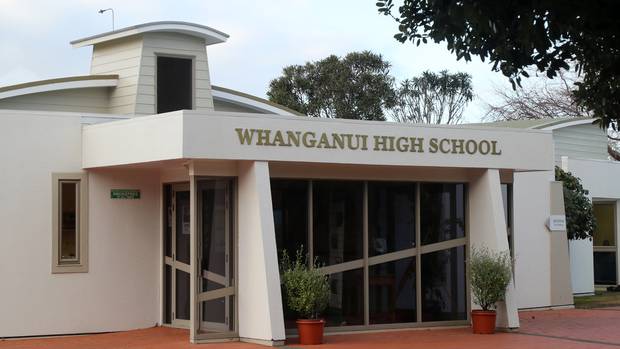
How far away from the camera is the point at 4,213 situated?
1650 cm

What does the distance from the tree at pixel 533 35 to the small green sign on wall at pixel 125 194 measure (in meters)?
8.17

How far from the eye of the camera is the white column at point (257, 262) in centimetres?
1532

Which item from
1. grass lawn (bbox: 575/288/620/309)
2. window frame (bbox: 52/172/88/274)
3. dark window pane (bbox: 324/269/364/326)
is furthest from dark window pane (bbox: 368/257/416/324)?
grass lawn (bbox: 575/288/620/309)

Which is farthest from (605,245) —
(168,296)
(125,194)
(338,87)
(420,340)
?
(338,87)

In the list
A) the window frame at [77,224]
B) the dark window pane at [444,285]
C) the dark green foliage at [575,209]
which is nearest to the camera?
the window frame at [77,224]

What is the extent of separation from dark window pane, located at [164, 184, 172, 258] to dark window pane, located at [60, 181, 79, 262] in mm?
1458

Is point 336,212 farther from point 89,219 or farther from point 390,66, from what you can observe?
point 390,66

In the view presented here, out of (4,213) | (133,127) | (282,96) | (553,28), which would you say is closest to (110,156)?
(133,127)

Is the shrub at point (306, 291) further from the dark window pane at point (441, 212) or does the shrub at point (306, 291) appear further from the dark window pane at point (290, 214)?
the dark window pane at point (441, 212)

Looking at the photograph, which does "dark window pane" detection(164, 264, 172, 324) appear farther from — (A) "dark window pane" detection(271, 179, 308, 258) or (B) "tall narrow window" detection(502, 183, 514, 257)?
(B) "tall narrow window" detection(502, 183, 514, 257)

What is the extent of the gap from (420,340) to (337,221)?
2330 millimetres

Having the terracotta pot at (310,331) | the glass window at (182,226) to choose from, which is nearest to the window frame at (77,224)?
the glass window at (182,226)

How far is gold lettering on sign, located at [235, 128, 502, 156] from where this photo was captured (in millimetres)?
15656

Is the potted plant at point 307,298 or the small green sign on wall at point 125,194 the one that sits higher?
the small green sign on wall at point 125,194
